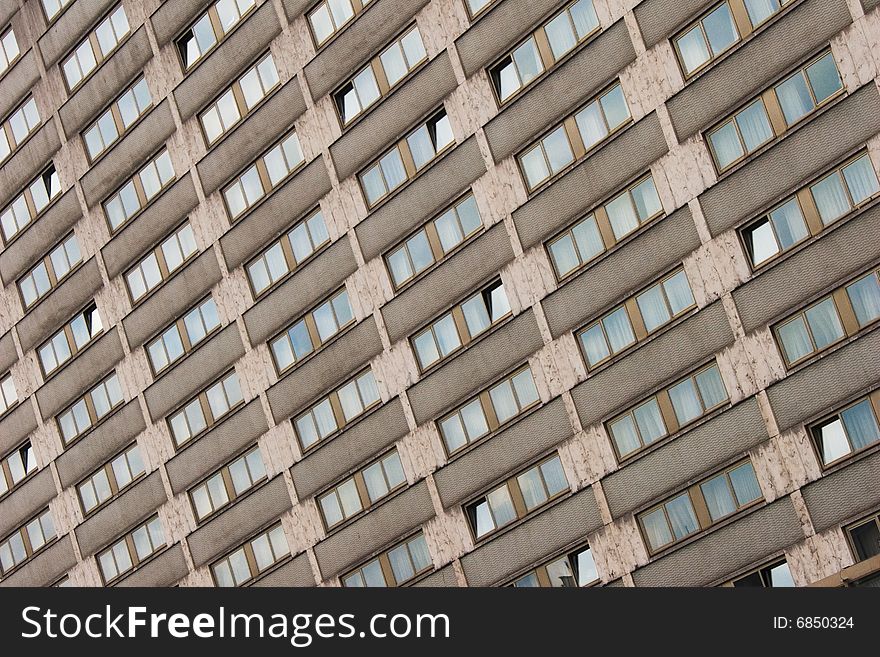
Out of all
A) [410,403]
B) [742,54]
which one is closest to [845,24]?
[742,54]

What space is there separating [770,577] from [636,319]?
8.54 m

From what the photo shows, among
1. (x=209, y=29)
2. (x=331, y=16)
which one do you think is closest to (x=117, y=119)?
(x=209, y=29)

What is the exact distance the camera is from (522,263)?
53125 mm

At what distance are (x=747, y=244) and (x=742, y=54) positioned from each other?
5383mm

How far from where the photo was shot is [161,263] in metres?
65.1

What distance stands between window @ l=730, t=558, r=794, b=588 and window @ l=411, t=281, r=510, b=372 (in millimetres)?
11269

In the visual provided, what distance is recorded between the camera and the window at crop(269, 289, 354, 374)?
191 feet

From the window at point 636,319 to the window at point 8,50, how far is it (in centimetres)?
3150

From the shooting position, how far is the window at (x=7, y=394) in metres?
72.5

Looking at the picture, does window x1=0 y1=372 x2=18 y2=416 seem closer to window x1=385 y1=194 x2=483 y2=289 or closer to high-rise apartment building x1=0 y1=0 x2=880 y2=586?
high-rise apartment building x1=0 y1=0 x2=880 y2=586

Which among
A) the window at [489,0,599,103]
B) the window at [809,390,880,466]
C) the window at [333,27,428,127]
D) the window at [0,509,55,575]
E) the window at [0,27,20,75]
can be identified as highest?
the window at [0,27,20,75]

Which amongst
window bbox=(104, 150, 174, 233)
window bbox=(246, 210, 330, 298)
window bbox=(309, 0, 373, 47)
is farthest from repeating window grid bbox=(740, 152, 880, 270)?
window bbox=(104, 150, 174, 233)

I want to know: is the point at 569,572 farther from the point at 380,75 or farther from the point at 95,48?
the point at 95,48

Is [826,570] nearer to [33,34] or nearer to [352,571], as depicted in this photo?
[352,571]
